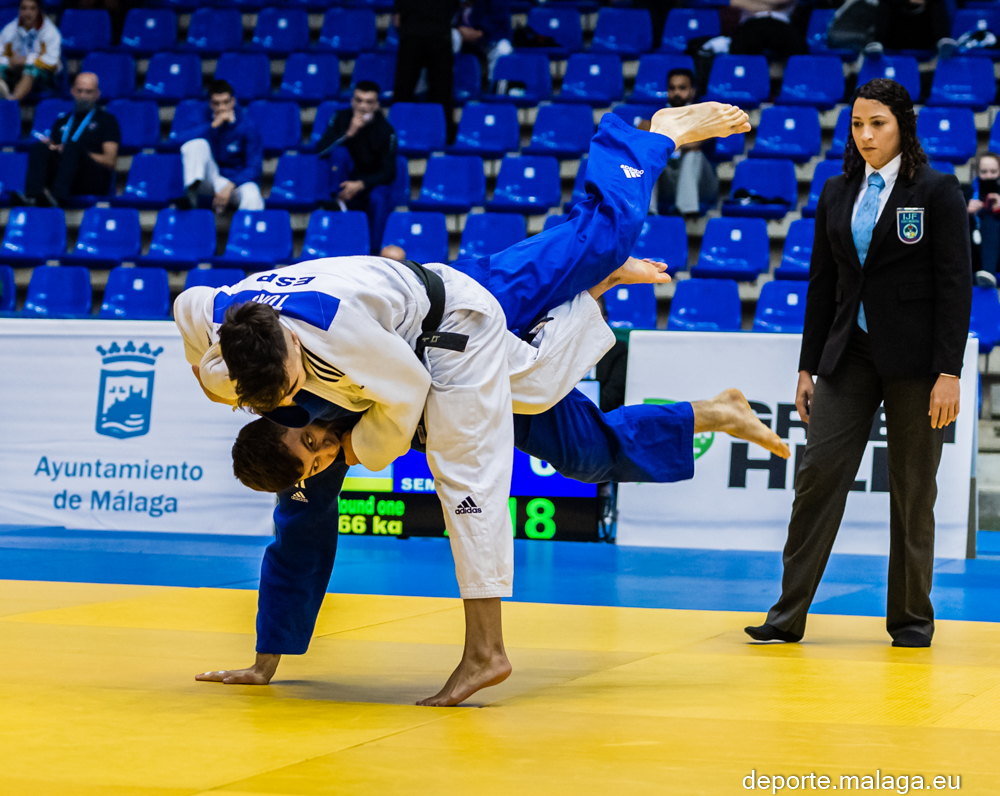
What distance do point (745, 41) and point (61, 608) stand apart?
9187 mm

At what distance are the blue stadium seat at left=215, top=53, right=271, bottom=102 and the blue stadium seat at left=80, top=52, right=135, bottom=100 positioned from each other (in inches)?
44.3

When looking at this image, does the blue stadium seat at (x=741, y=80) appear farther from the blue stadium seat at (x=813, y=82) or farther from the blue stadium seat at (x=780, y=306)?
the blue stadium seat at (x=780, y=306)

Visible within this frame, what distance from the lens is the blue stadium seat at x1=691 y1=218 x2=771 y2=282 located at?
991 cm

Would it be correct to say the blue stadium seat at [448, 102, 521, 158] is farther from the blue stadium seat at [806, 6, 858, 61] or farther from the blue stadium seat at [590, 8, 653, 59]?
the blue stadium seat at [806, 6, 858, 61]

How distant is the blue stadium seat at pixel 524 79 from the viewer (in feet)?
38.8

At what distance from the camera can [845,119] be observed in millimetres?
10219

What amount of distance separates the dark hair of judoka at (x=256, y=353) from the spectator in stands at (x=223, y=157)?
868 centimetres

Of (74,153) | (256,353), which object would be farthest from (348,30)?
(256,353)

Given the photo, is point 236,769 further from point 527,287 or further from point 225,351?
point 527,287

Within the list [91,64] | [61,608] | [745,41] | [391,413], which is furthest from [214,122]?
[391,413]

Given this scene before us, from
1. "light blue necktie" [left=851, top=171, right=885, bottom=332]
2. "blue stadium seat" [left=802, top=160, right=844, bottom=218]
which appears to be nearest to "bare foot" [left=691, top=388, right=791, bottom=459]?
"light blue necktie" [left=851, top=171, right=885, bottom=332]

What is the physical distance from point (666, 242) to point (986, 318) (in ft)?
8.64

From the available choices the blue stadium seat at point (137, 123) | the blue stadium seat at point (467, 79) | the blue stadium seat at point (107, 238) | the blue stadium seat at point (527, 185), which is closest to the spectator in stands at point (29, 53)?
the blue stadium seat at point (137, 123)

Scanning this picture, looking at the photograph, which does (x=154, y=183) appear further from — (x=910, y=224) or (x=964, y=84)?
(x=910, y=224)
